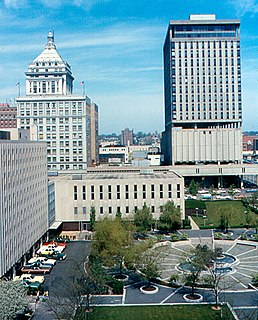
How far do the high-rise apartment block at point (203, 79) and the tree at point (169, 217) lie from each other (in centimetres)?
5407

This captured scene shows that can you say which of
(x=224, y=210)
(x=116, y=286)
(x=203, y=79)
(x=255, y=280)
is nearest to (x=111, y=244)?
(x=116, y=286)

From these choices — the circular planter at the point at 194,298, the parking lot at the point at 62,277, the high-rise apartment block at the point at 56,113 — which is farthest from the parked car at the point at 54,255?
the high-rise apartment block at the point at 56,113

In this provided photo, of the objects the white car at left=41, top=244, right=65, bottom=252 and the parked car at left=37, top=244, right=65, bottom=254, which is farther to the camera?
the white car at left=41, top=244, right=65, bottom=252

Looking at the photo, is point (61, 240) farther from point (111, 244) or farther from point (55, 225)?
point (111, 244)

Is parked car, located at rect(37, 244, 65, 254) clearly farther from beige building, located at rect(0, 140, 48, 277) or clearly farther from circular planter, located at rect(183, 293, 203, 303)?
circular planter, located at rect(183, 293, 203, 303)

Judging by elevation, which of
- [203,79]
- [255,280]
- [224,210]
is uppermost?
[203,79]

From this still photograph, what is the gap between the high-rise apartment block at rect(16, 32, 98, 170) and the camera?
308 ft

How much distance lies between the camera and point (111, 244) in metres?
37.9

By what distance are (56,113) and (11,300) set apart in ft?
231

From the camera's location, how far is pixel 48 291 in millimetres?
35625

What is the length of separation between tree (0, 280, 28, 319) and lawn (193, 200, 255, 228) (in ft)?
118

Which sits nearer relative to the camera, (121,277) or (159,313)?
(159,313)

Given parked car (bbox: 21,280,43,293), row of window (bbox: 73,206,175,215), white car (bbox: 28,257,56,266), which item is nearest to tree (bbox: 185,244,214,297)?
parked car (bbox: 21,280,43,293)

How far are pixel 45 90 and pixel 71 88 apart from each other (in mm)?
11323
